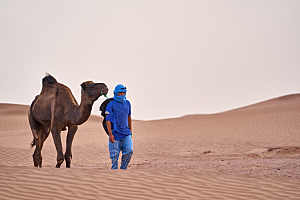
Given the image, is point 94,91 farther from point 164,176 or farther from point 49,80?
point 164,176

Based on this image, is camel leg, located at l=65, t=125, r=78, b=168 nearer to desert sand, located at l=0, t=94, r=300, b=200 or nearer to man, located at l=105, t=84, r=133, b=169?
desert sand, located at l=0, t=94, r=300, b=200

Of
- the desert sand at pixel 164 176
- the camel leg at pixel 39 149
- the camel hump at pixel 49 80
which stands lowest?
the desert sand at pixel 164 176

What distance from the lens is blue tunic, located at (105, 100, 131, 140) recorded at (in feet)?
27.2

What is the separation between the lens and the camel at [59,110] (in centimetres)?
956

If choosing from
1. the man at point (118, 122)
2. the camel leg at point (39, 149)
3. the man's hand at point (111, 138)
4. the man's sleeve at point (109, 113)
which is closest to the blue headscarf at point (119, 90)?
the man at point (118, 122)

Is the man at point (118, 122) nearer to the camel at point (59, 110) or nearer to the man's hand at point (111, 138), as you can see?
the man's hand at point (111, 138)

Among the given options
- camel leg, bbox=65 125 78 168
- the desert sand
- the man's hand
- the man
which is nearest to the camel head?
camel leg, bbox=65 125 78 168

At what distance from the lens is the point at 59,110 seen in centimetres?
1005

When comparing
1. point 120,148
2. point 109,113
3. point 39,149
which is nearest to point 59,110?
point 39,149

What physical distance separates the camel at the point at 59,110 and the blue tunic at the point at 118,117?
118cm

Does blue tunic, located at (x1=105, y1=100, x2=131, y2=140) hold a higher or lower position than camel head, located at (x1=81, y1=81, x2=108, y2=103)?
lower

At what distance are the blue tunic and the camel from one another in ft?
3.87

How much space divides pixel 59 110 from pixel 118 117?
2319mm

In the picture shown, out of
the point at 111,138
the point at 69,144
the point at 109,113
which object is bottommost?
the point at 69,144
